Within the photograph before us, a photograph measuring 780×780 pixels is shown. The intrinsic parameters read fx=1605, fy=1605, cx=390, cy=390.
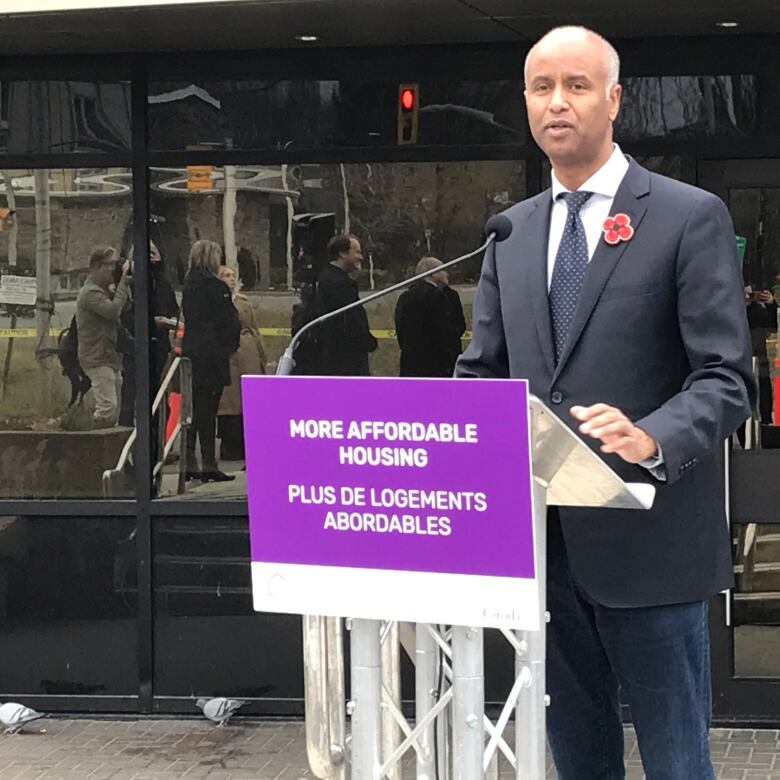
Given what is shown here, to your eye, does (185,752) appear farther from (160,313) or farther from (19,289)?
(19,289)

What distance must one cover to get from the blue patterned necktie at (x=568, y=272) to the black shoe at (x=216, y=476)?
3.86 meters

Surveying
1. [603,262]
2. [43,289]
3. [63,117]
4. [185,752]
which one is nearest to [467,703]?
[603,262]

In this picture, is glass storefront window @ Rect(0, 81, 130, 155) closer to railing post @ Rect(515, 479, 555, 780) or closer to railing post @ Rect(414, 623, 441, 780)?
railing post @ Rect(414, 623, 441, 780)

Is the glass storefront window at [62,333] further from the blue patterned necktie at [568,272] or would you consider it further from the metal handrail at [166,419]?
the blue patterned necktie at [568,272]

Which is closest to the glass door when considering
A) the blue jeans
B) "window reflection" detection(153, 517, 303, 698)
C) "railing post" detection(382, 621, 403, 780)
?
"window reflection" detection(153, 517, 303, 698)

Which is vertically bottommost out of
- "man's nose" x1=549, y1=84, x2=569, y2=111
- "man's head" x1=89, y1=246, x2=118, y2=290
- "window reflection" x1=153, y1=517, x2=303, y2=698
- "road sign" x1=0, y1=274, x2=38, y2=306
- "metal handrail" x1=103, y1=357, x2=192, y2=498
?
"window reflection" x1=153, y1=517, x2=303, y2=698

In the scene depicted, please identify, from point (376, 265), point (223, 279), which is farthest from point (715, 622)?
point (223, 279)

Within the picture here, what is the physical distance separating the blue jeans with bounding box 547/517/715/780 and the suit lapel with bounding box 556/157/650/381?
42 centimetres

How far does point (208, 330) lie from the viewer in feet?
23.0

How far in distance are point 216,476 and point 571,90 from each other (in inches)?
163

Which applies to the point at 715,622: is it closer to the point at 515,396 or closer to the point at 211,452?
the point at 211,452

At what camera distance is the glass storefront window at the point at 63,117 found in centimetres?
698

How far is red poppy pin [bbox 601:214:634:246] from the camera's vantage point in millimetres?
3240

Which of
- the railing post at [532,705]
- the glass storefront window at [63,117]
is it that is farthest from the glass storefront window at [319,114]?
the railing post at [532,705]
